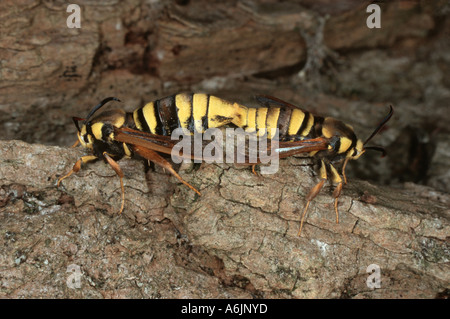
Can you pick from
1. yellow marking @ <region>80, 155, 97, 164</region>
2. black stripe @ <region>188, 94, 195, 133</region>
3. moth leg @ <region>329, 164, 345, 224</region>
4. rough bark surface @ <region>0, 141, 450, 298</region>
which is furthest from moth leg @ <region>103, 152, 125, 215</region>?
moth leg @ <region>329, 164, 345, 224</region>

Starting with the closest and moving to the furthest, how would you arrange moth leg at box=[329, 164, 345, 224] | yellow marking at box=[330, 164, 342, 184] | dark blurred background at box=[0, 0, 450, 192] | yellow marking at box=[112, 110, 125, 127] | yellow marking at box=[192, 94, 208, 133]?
moth leg at box=[329, 164, 345, 224], yellow marking at box=[330, 164, 342, 184], yellow marking at box=[112, 110, 125, 127], yellow marking at box=[192, 94, 208, 133], dark blurred background at box=[0, 0, 450, 192]

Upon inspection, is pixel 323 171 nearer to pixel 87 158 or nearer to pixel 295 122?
pixel 295 122

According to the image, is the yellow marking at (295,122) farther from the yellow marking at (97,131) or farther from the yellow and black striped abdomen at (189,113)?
the yellow marking at (97,131)

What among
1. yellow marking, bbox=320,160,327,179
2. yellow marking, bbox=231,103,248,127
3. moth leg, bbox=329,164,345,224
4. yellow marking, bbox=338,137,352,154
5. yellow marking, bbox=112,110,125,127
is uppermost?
yellow marking, bbox=231,103,248,127

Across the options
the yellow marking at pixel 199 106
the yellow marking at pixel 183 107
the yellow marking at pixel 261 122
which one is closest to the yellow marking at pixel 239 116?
the yellow marking at pixel 261 122

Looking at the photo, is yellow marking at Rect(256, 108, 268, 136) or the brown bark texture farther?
yellow marking at Rect(256, 108, 268, 136)

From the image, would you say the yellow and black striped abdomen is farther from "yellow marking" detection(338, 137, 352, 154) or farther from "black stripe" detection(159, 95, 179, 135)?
"yellow marking" detection(338, 137, 352, 154)

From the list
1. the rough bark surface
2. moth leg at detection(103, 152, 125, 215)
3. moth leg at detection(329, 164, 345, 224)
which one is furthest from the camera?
moth leg at detection(329, 164, 345, 224)

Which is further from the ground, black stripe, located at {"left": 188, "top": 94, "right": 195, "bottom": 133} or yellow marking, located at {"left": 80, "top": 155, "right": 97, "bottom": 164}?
black stripe, located at {"left": 188, "top": 94, "right": 195, "bottom": 133}
